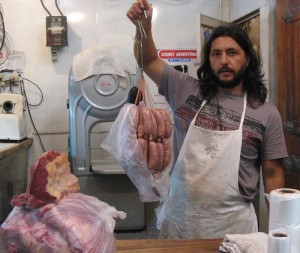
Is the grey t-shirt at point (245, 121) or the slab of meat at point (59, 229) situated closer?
the slab of meat at point (59, 229)

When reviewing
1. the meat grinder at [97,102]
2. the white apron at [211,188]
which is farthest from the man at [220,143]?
the meat grinder at [97,102]

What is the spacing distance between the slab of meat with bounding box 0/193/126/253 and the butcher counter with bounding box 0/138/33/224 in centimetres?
139

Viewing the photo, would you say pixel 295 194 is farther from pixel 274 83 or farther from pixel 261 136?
pixel 274 83

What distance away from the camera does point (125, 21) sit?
9.53 feet

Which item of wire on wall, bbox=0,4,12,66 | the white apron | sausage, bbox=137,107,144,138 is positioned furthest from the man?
wire on wall, bbox=0,4,12,66

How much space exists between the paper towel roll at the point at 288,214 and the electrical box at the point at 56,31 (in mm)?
2424

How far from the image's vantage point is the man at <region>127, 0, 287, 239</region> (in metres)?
1.38

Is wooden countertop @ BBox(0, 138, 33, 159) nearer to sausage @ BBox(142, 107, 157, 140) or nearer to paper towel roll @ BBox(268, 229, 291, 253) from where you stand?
sausage @ BBox(142, 107, 157, 140)

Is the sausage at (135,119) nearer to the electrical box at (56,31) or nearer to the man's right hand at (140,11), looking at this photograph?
the man's right hand at (140,11)

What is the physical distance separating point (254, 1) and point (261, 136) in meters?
1.55

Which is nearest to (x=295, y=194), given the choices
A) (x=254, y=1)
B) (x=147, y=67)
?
(x=147, y=67)

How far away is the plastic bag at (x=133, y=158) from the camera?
1.12m

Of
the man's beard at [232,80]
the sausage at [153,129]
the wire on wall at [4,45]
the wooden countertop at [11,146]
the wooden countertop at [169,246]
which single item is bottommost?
the wooden countertop at [169,246]

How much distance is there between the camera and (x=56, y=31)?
2.73m
